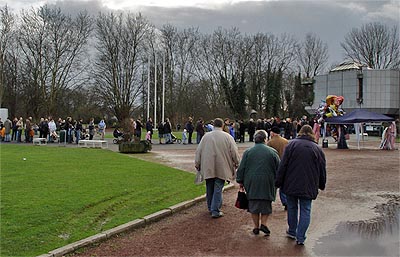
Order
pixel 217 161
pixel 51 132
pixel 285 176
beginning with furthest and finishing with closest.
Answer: pixel 51 132 < pixel 217 161 < pixel 285 176

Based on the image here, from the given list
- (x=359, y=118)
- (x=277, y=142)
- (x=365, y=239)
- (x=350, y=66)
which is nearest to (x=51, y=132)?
(x=359, y=118)

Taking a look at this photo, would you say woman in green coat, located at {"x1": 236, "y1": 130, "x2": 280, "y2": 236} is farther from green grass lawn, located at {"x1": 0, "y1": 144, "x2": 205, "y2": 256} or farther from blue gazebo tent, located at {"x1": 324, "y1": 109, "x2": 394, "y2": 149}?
blue gazebo tent, located at {"x1": 324, "y1": 109, "x2": 394, "y2": 149}

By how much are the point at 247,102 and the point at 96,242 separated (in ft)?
201

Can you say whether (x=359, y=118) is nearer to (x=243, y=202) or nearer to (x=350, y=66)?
(x=243, y=202)

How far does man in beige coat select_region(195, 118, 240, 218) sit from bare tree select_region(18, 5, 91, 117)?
162ft

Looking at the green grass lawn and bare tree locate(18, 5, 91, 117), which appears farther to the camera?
bare tree locate(18, 5, 91, 117)

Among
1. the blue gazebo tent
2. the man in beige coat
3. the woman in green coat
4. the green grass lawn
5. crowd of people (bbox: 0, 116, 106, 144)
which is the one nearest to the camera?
Result: the green grass lawn

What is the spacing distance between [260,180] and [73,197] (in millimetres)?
4743

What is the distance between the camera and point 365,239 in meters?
7.37

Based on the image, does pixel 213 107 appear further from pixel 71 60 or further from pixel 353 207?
pixel 353 207

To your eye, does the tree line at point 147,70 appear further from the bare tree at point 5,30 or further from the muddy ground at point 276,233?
the muddy ground at point 276,233

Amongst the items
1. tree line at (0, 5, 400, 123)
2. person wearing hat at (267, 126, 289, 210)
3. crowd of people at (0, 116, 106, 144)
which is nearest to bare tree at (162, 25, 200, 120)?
tree line at (0, 5, 400, 123)

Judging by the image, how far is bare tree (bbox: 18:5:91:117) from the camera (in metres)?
53.7

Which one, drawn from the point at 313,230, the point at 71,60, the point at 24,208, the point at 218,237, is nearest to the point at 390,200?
the point at 313,230
